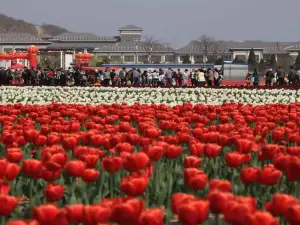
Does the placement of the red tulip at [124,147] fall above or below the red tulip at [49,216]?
above

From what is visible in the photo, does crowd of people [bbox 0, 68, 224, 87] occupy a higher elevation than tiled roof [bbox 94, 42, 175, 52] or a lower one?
lower

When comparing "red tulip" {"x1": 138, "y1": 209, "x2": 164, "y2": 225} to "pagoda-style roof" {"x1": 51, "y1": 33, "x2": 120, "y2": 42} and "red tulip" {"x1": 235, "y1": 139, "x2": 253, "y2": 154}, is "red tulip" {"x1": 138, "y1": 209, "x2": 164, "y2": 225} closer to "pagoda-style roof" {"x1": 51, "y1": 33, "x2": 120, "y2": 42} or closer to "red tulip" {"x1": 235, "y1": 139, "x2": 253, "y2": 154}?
"red tulip" {"x1": 235, "y1": 139, "x2": 253, "y2": 154}

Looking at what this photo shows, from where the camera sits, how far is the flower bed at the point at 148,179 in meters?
2.89

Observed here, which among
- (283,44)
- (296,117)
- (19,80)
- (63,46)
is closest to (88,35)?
(63,46)

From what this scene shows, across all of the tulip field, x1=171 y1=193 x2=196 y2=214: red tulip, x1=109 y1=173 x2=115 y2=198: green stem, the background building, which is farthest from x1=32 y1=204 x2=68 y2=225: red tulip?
the background building

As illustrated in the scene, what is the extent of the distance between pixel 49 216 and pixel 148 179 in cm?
140

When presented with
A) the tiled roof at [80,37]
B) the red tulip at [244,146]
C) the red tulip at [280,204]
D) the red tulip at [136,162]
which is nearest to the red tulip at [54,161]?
the red tulip at [136,162]

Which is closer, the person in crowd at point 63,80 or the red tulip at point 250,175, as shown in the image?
the red tulip at point 250,175

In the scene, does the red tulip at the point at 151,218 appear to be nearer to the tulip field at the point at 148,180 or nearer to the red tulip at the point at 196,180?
the tulip field at the point at 148,180

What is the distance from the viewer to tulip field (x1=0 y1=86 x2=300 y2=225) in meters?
2.89

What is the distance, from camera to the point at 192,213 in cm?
282

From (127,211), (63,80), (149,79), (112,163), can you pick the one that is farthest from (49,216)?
(149,79)

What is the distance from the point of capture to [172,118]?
26.0 ft

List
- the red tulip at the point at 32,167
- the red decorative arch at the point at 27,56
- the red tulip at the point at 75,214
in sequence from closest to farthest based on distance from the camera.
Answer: the red tulip at the point at 75,214, the red tulip at the point at 32,167, the red decorative arch at the point at 27,56
